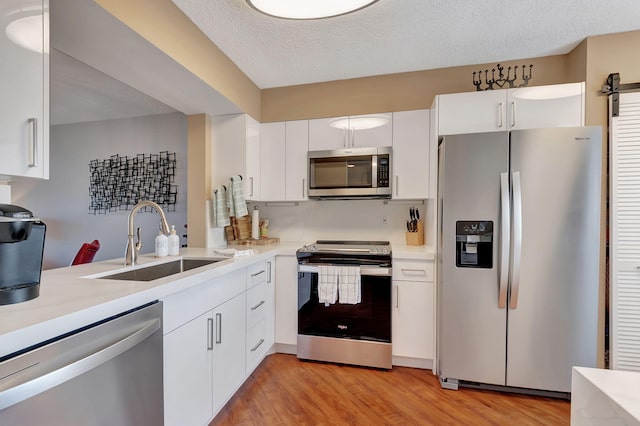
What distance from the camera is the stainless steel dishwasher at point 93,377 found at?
765 millimetres

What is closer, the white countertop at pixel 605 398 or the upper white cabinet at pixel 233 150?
the white countertop at pixel 605 398

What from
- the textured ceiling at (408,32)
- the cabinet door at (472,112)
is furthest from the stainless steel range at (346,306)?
the textured ceiling at (408,32)

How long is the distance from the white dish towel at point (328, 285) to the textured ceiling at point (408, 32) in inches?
68.1

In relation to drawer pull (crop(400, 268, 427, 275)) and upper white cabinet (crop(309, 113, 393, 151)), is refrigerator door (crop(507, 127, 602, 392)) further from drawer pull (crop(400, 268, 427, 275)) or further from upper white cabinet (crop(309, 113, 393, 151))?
upper white cabinet (crop(309, 113, 393, 151))

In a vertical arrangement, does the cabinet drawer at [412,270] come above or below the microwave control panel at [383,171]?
below

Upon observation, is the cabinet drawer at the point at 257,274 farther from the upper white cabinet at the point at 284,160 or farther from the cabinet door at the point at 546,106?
the cabinet door at the point at 546,106

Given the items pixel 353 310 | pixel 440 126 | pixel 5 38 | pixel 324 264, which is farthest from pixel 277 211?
pixel 5 38

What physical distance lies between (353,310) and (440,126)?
1593 mm

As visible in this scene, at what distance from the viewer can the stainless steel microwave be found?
2.60 meters

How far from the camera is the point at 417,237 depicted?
2.75 meters

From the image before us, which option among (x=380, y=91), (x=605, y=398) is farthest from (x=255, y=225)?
(x=605, y=398)

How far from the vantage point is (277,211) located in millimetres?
3217

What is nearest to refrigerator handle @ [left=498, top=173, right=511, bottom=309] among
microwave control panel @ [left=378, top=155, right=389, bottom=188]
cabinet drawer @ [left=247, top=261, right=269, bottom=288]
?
microwave control panel @ [left=378, top=155, right=389, bottom=188]

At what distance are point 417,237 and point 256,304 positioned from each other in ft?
5.09
